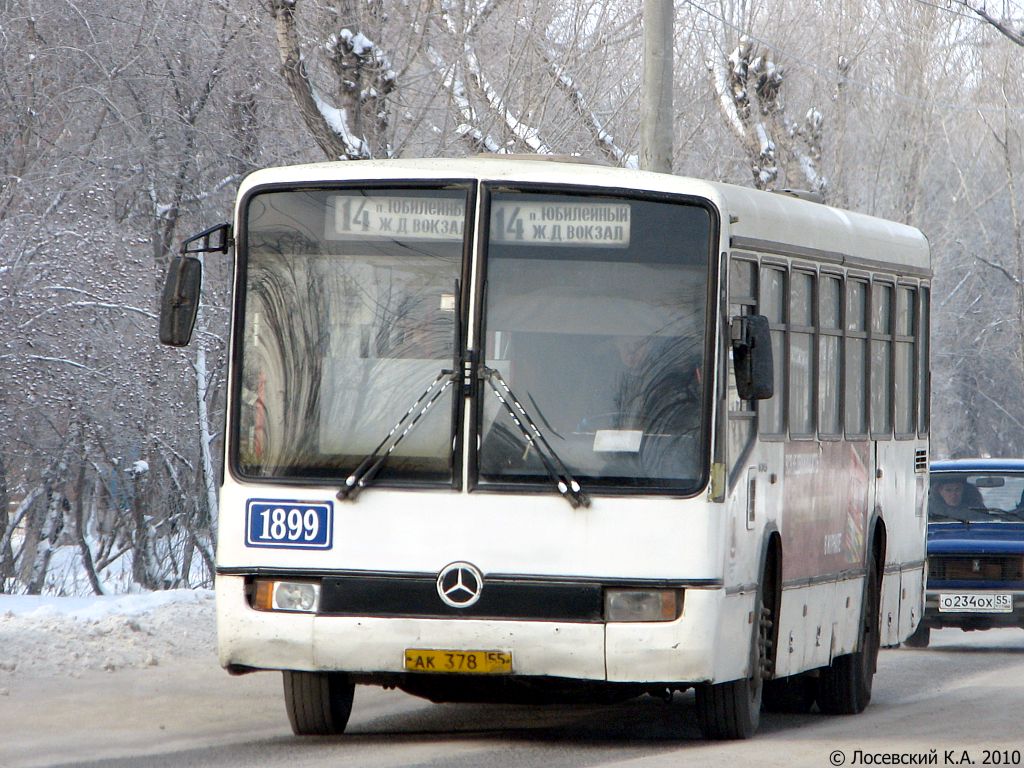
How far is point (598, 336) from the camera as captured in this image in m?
9.18

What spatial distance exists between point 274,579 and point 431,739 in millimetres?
1326

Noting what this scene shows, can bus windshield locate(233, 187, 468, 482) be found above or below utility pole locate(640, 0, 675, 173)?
below

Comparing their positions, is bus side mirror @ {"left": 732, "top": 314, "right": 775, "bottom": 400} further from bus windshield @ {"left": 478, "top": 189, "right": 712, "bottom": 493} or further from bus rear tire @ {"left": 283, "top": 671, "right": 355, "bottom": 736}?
bus rear tire @ {"left": 283, "top": 671, "right": 355, "bottom": 736}

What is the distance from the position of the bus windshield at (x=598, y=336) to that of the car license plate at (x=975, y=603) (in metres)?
8.41

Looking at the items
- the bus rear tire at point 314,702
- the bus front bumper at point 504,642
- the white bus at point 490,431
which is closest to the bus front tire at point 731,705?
the white bus at point 490,431

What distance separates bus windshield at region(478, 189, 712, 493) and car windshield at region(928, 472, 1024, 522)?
30.1 feet

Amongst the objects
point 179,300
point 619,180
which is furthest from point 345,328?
point 619,180

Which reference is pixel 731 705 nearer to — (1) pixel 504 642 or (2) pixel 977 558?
(1) pixel 504 642

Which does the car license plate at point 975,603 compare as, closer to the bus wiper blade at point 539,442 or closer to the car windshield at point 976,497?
the car windshield at point 976,497

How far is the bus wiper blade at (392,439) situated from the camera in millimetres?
9094

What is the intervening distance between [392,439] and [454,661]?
103 cm

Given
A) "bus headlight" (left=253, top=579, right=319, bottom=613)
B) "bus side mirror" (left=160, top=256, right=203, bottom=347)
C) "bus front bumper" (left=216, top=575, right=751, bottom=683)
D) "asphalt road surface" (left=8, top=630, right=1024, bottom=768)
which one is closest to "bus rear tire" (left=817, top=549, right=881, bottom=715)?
"asphalt road surface" (left=8, top=630, right=1024, bottom=768)

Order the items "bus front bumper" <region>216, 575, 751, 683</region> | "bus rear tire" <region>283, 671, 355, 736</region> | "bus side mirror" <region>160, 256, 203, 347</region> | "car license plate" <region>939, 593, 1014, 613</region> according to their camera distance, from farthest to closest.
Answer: "car license plate" <region>939, 593, 1014, 613</region>
"bus rear tire" <region>283, 671, 355, 736</region>
"bus side mirror" <region>160, 256, 203, 347</region>
"bus front bumper" <region>216, 575, 751, 683</region>

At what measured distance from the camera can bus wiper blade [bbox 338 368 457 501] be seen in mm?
9094
